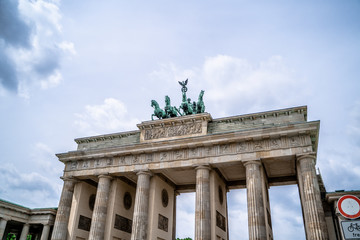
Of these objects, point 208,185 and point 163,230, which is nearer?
point 208,185

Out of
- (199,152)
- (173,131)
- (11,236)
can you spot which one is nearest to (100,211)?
(173,131)

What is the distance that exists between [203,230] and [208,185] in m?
3.32

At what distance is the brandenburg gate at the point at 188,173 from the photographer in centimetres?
2053

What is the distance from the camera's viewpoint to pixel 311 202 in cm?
1869

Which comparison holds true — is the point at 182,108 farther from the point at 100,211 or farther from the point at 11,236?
the point at 11,236

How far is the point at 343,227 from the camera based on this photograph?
18.5ft

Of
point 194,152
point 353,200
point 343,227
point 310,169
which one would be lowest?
point 343,227

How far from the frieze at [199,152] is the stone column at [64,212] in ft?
5.01

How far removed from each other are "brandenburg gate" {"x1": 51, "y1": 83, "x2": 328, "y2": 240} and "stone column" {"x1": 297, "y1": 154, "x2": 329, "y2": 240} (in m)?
0.06

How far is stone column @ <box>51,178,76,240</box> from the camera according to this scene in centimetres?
2472

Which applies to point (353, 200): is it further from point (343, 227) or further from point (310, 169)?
point (310, 169)

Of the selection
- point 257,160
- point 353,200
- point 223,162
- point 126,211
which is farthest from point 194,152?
point 353,200

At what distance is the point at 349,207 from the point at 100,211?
21741mm

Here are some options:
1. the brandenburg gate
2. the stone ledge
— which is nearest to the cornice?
the brandenburg gate
